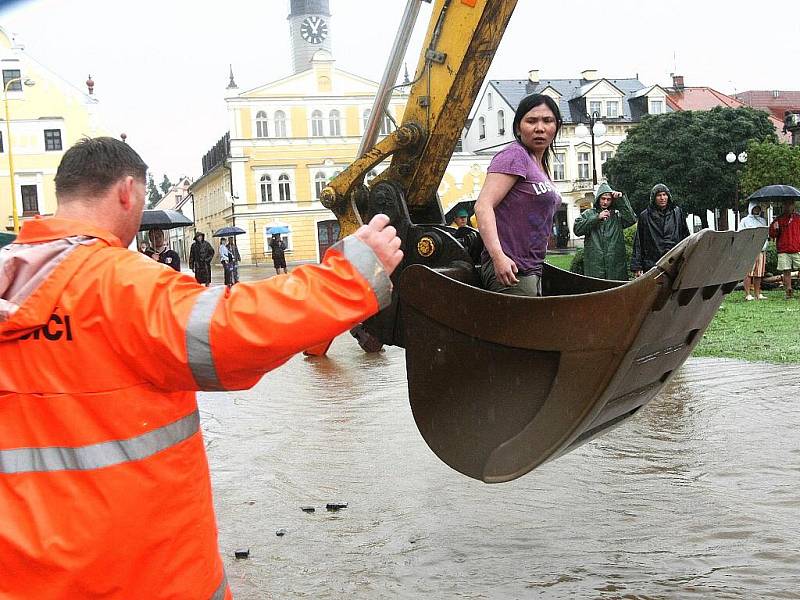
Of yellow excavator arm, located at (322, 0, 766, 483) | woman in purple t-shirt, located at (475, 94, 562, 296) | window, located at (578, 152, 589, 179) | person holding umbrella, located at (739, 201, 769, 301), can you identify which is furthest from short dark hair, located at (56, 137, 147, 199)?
window, located at (578, 152, 589, 179)

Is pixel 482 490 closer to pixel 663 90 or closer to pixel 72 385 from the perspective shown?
pixel 72 385

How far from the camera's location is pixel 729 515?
13.3ft

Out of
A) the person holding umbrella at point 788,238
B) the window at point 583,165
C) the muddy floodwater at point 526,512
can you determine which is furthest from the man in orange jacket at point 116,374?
the window at point 583,165

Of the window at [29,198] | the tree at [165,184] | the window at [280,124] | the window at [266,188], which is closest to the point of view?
the window at [29,198]

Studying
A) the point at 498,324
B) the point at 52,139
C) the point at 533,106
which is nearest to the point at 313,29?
the point at 52,139

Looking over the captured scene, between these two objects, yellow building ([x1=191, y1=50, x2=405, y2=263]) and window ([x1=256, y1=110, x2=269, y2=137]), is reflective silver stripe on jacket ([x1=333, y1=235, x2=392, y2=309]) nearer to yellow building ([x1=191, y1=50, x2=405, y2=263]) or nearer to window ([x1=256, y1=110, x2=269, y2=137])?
yellow building ([x1=191, y1=50, x2=405, y2=263])

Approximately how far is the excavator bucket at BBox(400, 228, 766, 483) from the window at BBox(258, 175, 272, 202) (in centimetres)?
5143

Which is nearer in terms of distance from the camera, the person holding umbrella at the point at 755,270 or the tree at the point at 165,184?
the person holding umbrella at the point at 755,270

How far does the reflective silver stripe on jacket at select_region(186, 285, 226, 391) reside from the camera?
1.88 meters

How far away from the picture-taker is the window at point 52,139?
47.4m

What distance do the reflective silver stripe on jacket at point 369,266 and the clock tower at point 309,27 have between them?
75.7 meters

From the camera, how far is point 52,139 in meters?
47.7

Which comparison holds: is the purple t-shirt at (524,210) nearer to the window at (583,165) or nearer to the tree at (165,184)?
the window at (583,165)

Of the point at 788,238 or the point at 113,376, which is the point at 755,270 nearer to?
the point at 788,238
